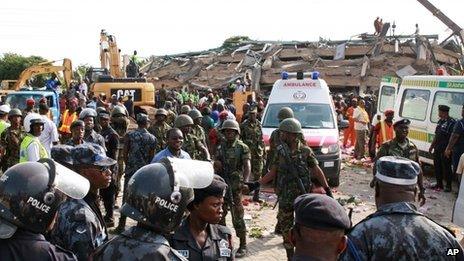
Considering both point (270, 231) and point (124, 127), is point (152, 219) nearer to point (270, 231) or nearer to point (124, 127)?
point (270, 231)

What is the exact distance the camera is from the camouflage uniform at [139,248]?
7.14 feet

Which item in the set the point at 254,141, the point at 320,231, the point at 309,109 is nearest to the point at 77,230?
the point at 320,231

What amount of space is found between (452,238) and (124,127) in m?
7.14

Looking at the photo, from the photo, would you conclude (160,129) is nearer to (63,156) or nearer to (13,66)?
(63,156)

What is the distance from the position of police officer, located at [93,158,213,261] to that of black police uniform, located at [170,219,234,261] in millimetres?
868

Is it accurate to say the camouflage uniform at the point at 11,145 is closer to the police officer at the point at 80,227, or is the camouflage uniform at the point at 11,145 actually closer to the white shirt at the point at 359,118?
the police officer at the point at 80,227

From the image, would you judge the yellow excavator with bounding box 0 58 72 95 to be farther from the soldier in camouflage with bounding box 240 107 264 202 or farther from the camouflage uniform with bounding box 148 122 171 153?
the camouflage uniform with bounding box 148 122 171 153

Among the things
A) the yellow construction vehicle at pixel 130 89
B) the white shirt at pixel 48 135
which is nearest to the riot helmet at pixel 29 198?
the white shirt at pixel 48 135

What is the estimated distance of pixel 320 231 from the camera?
222cm

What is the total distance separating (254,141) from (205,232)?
21.6 ft

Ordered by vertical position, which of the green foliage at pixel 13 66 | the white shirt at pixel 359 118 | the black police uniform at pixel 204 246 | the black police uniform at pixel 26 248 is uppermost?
the black police uniform at pixel 26 248

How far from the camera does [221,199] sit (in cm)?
331

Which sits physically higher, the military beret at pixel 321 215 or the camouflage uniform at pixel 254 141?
the military beret at pixel 321 215

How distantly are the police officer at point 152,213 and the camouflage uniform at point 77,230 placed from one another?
0.58 m
